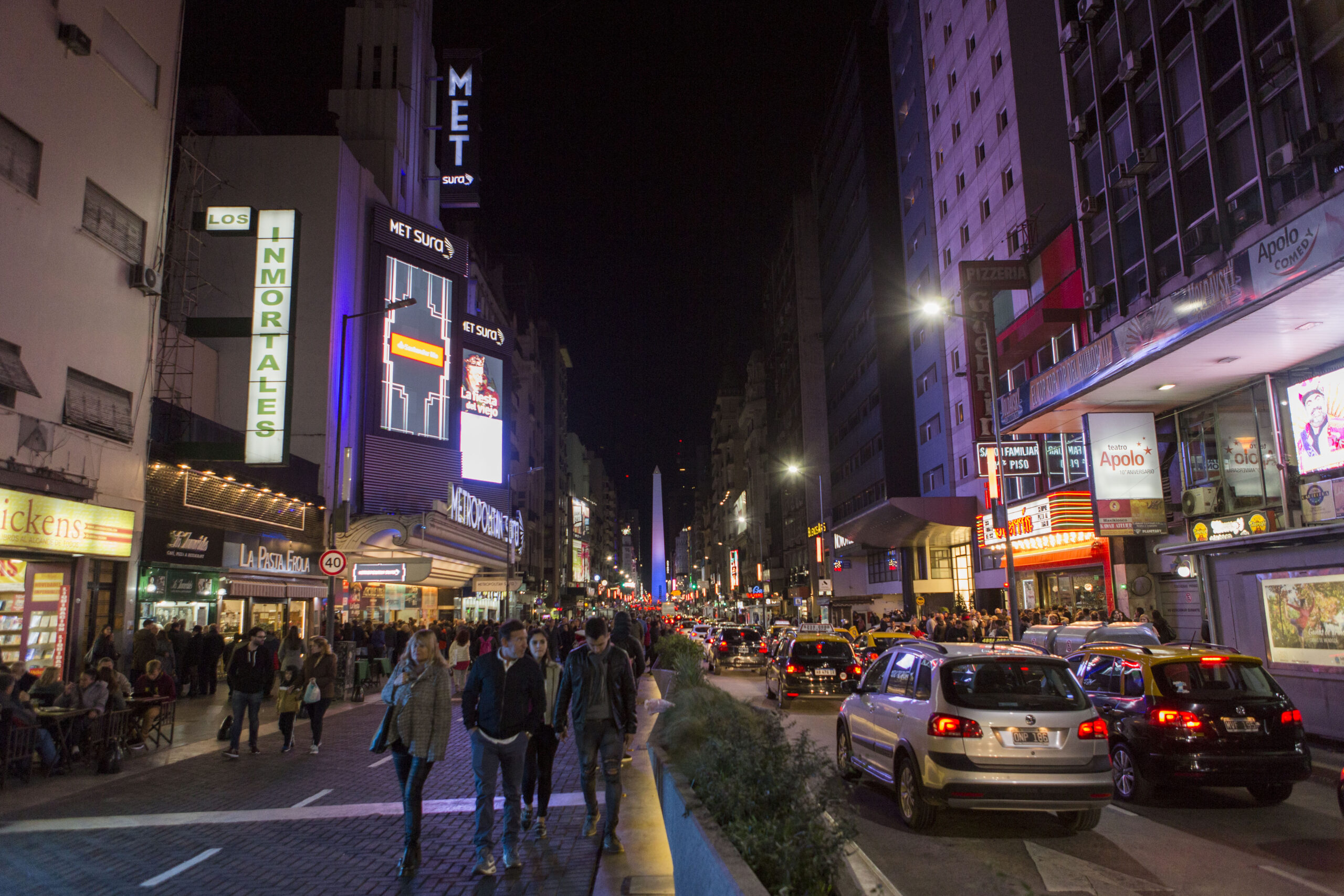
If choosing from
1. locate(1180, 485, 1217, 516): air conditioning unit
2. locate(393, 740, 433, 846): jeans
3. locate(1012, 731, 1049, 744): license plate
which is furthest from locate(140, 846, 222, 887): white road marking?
locate(1180, 485, 1217, 516): air conditioning unit

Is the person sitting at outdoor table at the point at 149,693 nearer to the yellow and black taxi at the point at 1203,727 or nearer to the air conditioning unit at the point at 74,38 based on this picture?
the air conditioning unit at the point at 74,38

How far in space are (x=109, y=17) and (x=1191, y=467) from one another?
87.5 ft

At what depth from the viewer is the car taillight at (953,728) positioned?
7.91 metres

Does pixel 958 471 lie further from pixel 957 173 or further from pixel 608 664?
pixel 608 664

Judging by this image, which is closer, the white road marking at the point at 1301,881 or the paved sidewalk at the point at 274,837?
the white road marking at the point at 1301,881

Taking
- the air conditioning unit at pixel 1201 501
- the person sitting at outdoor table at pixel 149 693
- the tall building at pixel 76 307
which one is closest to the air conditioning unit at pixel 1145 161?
the air conditioning unit at pixel 1201 501

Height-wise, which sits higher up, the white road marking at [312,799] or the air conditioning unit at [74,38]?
the air conditioning unit at [74,38]

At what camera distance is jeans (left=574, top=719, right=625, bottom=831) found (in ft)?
24.2

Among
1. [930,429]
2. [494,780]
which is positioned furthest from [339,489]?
[930,429]

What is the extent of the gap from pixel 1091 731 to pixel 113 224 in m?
19.8

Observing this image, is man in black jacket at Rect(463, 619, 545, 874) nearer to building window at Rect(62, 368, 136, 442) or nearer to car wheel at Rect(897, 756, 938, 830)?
car wheel at Rect(897, 756, 938, 830)

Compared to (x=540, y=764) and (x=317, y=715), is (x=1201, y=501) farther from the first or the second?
(x=317, y=715)

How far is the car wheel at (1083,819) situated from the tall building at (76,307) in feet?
49.7

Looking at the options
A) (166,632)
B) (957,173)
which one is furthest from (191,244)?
(957,173)
